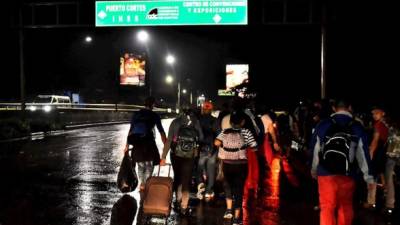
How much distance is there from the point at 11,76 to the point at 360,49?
43.8 metres

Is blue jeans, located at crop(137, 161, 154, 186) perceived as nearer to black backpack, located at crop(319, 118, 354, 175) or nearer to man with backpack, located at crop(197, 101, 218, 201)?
man with backpack, located at crop(197, 101, 218, 201)

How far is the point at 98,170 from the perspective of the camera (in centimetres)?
1427

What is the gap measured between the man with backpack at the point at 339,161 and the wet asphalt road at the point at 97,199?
1.95 metres

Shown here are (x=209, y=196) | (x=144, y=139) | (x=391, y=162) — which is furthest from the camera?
(x=209, y=196)

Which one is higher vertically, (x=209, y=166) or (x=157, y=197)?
(x=209, y=166)

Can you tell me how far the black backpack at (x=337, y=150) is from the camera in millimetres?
6094

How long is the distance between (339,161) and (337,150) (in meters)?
0.12

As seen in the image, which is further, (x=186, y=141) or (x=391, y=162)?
(x=391, y=162)

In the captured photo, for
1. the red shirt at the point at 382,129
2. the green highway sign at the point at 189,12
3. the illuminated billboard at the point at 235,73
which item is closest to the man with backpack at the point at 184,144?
the red shirt at the point at 382,129

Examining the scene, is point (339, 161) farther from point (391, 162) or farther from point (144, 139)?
point (144, 139)

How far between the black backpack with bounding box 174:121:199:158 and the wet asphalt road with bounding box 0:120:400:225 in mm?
1002

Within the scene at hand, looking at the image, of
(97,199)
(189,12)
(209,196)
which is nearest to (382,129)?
(209,196)

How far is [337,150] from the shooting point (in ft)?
20.0

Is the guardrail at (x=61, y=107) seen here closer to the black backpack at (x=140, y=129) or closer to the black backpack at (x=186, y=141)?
the black backpack at (x=140, y=129)
